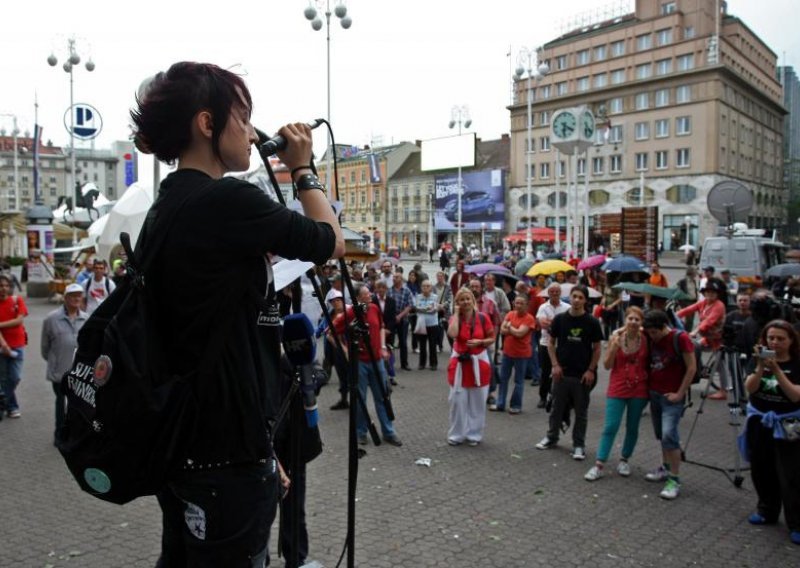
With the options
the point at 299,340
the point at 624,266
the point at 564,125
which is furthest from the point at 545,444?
the point at 564,125

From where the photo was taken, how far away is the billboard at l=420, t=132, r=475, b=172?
2950 inches

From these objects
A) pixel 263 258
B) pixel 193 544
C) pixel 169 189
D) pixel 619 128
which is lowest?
pixel 193 544

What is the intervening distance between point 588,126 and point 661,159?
144ft

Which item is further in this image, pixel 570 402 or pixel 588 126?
pixel 588 126

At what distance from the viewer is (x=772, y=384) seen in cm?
568

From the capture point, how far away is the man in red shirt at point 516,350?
396 inches

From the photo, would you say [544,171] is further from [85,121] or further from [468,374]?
[468,374]

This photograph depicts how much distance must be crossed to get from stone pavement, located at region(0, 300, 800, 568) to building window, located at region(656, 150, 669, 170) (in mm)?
61596

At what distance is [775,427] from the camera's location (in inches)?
220

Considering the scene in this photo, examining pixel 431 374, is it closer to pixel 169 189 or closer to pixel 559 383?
pixel 559 383

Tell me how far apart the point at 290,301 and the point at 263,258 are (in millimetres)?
1432

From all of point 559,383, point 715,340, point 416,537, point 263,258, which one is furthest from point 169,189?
point 715,340

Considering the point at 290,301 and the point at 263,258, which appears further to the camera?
the point at 290,301

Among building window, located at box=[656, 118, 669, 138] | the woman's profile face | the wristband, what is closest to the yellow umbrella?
the wristband
